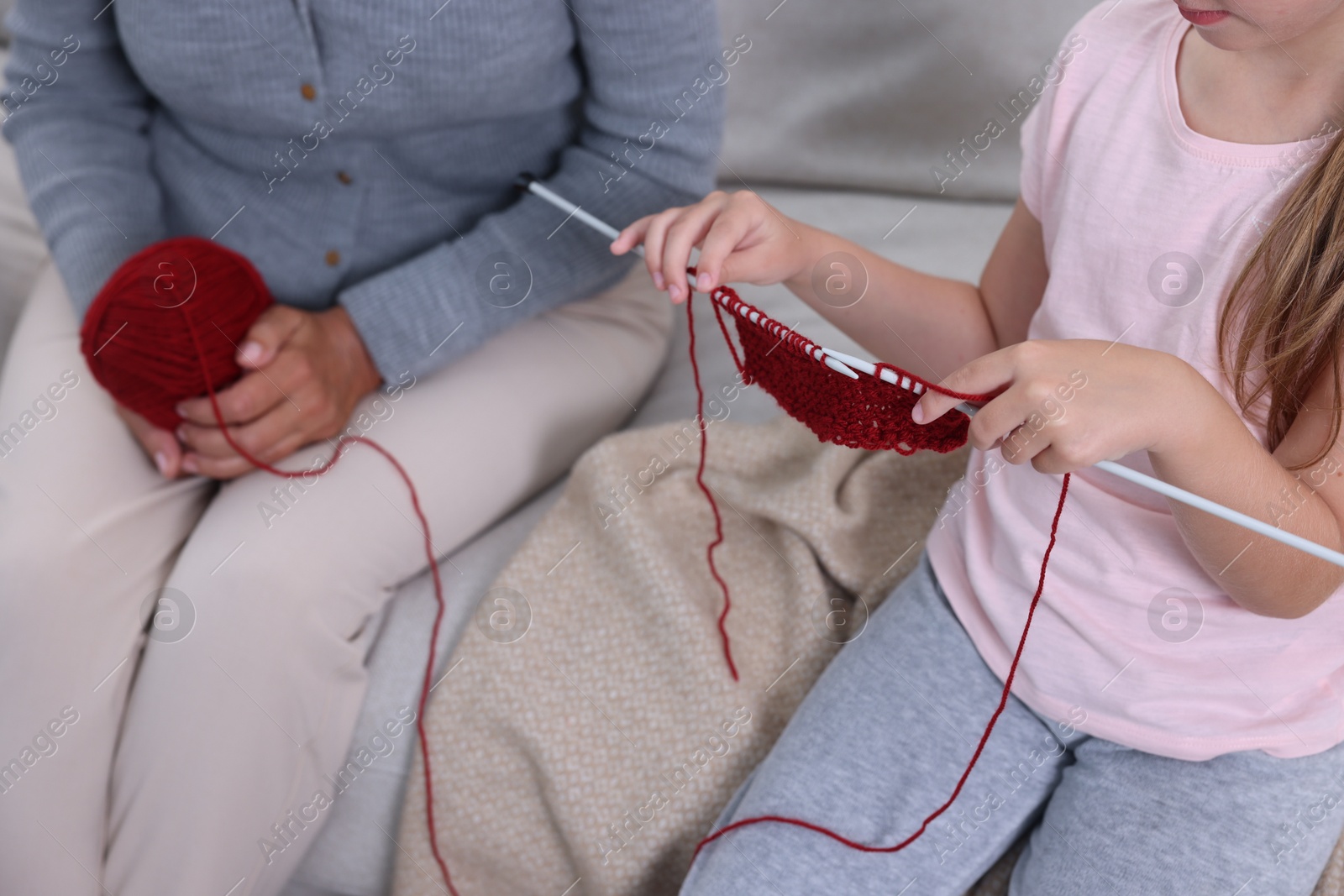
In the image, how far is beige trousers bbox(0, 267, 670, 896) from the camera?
0.79 meters

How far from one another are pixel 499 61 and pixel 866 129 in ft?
2.20

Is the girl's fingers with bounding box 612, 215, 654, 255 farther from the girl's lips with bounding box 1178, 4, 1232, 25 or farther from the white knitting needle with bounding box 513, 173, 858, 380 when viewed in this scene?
the girl's lips with bounding box 1178, 4, 1232, 25

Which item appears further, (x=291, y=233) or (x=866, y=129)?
(x=866, y=129)

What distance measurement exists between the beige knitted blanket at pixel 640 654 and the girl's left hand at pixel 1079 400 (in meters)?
0.37

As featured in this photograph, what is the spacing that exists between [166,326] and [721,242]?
0.49 meters

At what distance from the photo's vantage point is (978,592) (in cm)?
77

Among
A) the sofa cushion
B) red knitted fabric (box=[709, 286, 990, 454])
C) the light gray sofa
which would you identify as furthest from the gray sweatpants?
the sofa cushion

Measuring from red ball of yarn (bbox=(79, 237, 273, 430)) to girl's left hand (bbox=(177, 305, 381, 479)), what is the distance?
0.02 metres

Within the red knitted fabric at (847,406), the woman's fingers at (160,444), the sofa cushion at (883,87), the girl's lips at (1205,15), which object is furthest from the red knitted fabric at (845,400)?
the sofa cushion at (883,87)

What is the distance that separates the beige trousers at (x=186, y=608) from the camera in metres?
0.79

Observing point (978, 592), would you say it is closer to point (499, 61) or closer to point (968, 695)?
point (968, 695)

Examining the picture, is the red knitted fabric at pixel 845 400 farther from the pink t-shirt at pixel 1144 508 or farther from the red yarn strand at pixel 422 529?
the red yarn strand at pixel 422 529

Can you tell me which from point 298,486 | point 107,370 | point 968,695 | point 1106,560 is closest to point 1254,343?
point 1106,560

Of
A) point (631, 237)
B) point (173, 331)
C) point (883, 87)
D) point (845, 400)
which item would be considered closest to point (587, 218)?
point (631, 237)
